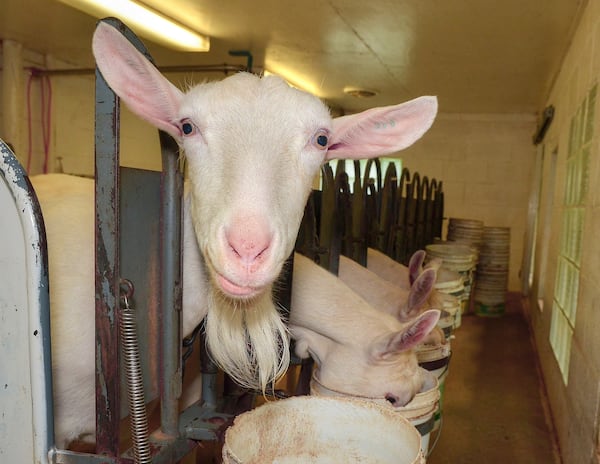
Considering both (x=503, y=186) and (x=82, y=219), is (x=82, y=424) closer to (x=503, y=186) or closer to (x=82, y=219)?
(x=82, y=219)

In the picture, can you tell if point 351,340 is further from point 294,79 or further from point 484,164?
point 484,164

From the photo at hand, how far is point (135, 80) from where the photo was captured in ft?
4.44

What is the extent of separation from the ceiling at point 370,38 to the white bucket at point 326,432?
392 cm

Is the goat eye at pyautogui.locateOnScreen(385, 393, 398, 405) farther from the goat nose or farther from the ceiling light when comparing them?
the ceiling light

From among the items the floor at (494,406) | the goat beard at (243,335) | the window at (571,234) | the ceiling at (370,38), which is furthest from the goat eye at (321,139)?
the ceiling at (370,38)

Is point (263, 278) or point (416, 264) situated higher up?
point (263, 278)

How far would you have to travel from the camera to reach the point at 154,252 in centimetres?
140

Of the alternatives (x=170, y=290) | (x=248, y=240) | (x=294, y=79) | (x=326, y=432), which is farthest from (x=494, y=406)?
(x=294, y=79)

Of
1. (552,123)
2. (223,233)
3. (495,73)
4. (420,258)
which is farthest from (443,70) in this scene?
(223,233)

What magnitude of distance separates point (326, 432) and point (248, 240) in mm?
669

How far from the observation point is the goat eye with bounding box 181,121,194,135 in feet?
4.61

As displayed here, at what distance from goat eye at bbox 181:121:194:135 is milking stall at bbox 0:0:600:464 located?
2 cm

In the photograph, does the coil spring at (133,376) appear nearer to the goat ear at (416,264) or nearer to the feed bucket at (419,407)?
the feed bucket at (419,407)

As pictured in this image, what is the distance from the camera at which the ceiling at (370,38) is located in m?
4.61
